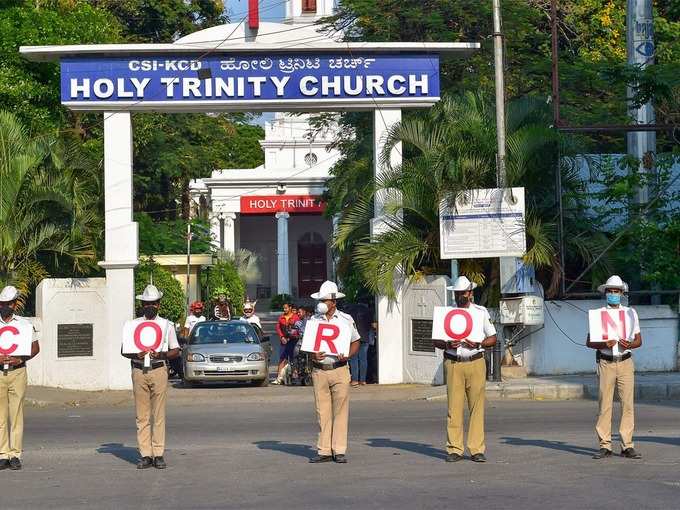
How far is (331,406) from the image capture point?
13000 mm

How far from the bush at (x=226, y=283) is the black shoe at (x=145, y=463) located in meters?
36.6

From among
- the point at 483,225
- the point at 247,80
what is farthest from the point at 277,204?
the point at 483,225

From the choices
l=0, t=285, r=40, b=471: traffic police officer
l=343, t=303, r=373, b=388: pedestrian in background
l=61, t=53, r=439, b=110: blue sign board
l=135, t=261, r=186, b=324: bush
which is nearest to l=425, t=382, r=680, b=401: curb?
l=343, t=303, r=373, b=388: pedestrian in background

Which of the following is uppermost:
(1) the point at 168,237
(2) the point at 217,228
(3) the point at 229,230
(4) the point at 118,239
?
(2) the point at 217,228

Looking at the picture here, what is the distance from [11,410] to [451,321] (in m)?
4.48

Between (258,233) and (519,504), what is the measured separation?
60065mm

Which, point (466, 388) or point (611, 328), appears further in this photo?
point (611, 328)

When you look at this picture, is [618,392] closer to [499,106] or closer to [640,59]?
[499,106]

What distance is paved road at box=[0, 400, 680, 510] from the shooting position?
10758 millimetres

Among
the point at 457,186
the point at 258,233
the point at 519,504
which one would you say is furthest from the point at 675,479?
the point at 258,233

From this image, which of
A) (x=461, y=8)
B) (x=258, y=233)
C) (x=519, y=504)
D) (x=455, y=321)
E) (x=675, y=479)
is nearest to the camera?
(x=519, y=504)

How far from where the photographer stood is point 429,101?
23.9 meters

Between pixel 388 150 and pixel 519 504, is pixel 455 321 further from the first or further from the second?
pixel 388 150

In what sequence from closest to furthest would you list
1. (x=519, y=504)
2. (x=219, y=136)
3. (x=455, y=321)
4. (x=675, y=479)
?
(x=519, y=504)
(x=675, y=479)
(x=455, y=321)
(x=219, y=136)
